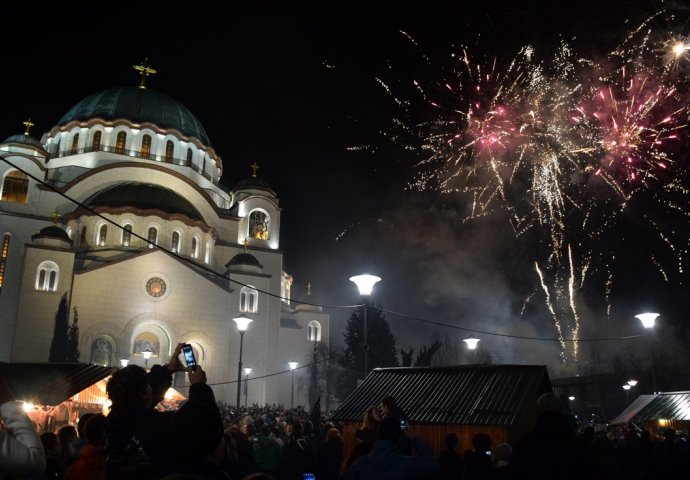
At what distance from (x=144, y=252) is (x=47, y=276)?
5.77 metres

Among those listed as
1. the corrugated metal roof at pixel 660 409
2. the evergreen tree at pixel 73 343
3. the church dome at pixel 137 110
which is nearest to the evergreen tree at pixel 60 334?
the evergreen tree at pixel 73 343

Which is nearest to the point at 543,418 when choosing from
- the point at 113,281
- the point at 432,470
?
the point at 432,470

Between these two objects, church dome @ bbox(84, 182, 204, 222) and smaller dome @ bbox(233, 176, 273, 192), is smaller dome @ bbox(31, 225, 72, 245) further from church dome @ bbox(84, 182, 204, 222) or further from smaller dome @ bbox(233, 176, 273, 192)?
smaller dome @ bbox(233, 176, 273, 192)

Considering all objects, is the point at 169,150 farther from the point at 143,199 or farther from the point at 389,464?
the point at 389,464

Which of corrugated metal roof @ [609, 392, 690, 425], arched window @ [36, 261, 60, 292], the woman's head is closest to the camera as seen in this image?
the woman's head

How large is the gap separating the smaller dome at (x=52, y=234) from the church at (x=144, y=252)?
0.07m

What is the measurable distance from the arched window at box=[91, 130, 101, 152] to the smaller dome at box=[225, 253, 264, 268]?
14.6m

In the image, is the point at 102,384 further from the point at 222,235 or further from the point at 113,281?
the point at 222,235

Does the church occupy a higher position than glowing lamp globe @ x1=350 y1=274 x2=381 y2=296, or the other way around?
the church

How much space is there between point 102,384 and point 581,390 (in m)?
51.7

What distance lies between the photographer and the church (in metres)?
33.9

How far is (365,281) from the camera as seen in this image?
13820 mm

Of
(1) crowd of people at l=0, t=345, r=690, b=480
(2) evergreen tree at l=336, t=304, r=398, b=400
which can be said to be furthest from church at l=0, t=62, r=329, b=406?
(1) crowd of people at l=0, t=345, r=690, b=480

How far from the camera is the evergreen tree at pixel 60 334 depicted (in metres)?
32.0
